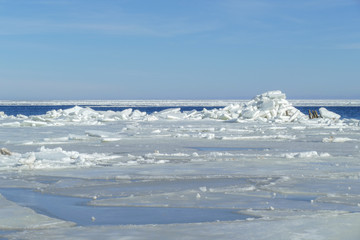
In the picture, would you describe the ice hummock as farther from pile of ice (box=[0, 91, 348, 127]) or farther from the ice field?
the ice field

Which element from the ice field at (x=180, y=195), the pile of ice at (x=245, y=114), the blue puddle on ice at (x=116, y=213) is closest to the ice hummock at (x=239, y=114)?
the pile of ice at (x=245, y=114)

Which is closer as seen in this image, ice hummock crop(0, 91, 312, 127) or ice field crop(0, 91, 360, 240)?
ice field crop(0, 91, 360, 240)

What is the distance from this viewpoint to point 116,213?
4.40 m

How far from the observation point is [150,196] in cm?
517

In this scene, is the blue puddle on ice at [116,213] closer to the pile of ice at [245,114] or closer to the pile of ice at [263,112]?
the pile of ice at [245,114]

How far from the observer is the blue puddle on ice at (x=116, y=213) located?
4.12 meters

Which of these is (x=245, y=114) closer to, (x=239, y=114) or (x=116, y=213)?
(x=239, y=114)

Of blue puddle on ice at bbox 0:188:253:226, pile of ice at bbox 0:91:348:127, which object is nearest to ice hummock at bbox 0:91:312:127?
pile of ice at bbox 0:91:348:127

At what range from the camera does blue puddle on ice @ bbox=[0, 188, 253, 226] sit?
13.5 feet

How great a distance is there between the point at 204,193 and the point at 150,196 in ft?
1.88

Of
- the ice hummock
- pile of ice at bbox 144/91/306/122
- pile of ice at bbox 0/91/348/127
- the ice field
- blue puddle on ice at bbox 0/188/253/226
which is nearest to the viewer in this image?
the ice field

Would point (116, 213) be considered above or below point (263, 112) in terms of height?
below

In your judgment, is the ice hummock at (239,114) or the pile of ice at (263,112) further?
the pile of ice at (263,112)

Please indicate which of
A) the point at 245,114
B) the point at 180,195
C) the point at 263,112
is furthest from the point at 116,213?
the point at 263,112
